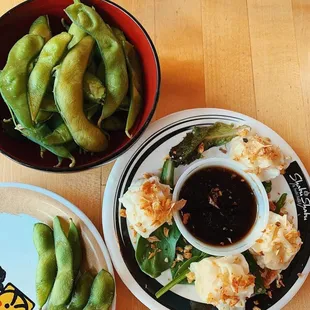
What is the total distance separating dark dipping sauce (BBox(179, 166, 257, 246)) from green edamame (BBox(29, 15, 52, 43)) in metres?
0.39

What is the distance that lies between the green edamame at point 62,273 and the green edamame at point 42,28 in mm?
372

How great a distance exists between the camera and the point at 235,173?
1.00m

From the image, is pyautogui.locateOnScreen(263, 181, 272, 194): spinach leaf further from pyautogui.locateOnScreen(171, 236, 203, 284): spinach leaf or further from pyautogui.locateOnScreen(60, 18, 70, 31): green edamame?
pyautogui.locateOnScreen(60, 18, 70, 31): green edamame

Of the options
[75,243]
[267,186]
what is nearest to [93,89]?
[75,243]

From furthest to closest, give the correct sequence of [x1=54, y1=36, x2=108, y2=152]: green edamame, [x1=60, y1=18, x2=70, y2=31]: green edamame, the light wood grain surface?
the light wood grain surface
[x1=60, y1=18, x2=70, y2=31]: green edamame
[x1=54, y1=36, x2=108, y2=152]: green edamame

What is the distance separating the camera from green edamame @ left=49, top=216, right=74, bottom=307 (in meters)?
0.92

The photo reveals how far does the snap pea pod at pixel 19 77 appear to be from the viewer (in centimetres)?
85

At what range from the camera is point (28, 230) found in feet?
3.22

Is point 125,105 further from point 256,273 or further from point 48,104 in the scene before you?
point 256,273

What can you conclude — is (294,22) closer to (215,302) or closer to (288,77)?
(288,77)

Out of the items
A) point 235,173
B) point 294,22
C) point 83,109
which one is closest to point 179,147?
point 235,173

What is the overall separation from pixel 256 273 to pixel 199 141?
0.95 feet

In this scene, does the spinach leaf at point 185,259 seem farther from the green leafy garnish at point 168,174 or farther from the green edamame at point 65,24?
the green edamame at point 65,24

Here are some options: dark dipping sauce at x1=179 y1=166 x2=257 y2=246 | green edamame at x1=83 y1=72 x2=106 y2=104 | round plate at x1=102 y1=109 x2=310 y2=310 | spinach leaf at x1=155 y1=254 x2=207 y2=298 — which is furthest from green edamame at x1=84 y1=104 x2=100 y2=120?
spinach leaf at x1=155 y1=254 x2=207 y2=298
